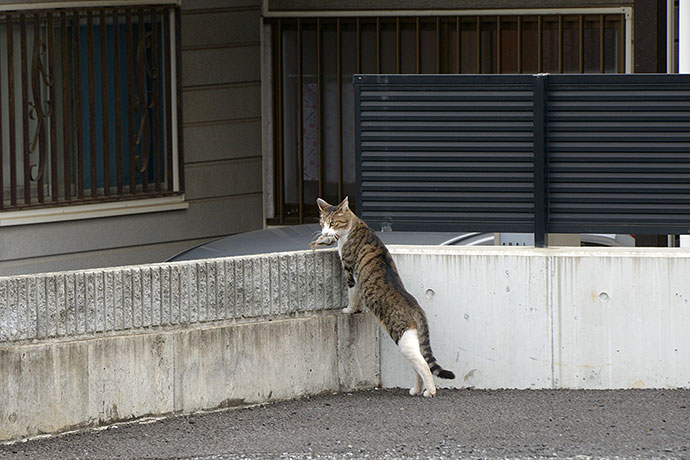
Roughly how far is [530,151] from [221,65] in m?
5.74

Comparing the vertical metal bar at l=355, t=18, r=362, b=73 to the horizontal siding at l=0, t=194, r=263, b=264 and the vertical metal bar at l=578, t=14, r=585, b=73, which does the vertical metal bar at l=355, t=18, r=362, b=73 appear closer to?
the horizontal siding at l=0, t=194, r=263, b=264

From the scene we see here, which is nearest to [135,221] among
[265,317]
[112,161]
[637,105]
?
[112,161]

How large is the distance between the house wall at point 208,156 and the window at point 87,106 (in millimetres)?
219

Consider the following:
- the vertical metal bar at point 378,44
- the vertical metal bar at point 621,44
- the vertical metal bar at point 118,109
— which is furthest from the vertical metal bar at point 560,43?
the vertical metal bar at point 118,109

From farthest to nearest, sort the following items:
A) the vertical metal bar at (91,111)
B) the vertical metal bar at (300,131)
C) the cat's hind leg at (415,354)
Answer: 1. the vertical metal bar at (300,131)
2. the vertical metal bar at (91,111)
3. the cat's hind leg at (415,354)

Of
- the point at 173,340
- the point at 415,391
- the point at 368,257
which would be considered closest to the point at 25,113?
the point at 173,340

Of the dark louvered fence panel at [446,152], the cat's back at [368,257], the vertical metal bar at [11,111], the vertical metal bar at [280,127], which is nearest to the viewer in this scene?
the cat's back at [368,257]

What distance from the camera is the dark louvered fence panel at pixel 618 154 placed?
7484 millimetres

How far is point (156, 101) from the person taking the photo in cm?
1223

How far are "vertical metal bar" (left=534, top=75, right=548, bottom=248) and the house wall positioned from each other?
215 inches

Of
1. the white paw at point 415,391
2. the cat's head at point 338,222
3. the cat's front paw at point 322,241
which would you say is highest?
the cat's head at point 338,222

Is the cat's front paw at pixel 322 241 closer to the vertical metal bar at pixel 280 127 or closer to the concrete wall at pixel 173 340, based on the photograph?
the concrete wall at pixel 173 340

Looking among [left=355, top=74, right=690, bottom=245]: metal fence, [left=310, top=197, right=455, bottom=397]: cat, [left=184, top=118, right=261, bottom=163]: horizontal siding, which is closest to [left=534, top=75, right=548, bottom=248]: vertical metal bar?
[left=355, top=74, right=690, bottom=245]: metal fence

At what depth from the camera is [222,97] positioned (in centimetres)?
1269
